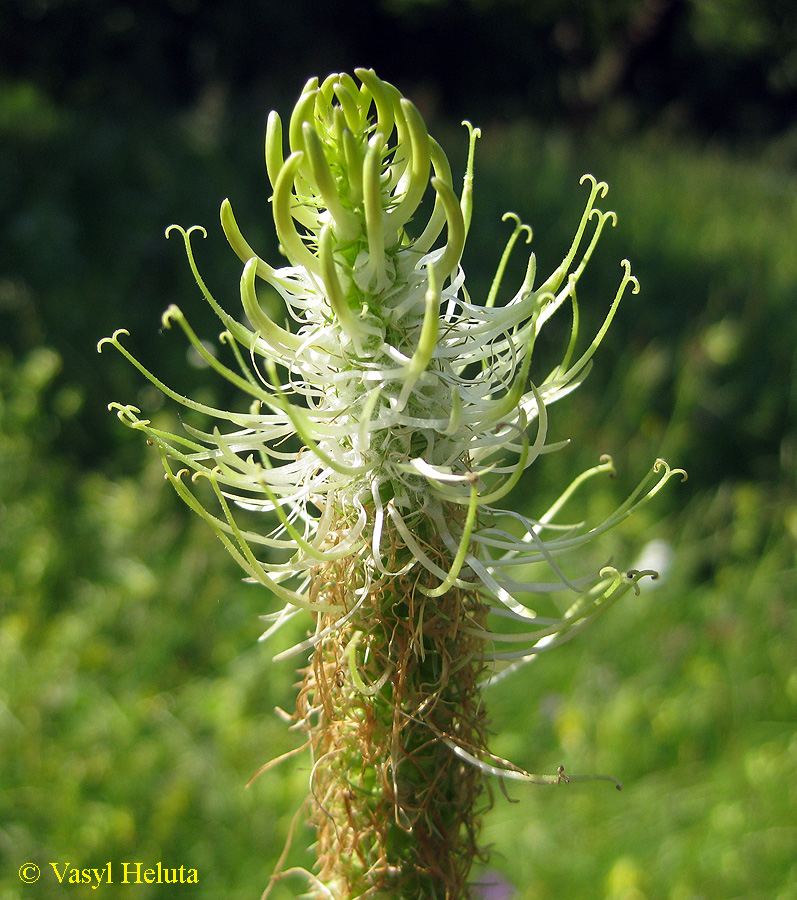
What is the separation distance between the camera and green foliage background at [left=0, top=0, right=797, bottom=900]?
2191 mm

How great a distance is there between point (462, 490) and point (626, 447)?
3092mm

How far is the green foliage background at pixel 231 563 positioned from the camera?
86.3 inches

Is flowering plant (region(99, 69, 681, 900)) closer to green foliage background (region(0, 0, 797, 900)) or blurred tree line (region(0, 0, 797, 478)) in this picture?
green foliage background (region(0, 0, 797, 900))

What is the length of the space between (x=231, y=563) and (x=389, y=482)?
2151mm

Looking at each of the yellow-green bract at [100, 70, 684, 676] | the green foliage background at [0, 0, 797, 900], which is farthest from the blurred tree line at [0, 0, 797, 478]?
the yellow-green bract at [100, 70, 684, 676]

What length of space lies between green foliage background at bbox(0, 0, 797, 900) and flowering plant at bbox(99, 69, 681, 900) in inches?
27.0

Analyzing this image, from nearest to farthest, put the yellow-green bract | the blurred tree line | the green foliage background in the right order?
the yellow-green bract → the green foliage background → the blurred tree line

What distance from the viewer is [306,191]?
33.6 inches

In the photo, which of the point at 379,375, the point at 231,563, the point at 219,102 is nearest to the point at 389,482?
the point at 379,375

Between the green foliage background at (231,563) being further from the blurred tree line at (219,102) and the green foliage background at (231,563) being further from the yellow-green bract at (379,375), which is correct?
the yellow-green bract at (379,375)

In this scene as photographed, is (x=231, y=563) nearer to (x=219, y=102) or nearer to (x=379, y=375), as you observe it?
(x=379, y=375)

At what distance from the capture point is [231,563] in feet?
9.55

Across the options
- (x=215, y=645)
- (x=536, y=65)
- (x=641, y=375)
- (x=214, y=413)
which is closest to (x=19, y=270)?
(x=215, y=645)

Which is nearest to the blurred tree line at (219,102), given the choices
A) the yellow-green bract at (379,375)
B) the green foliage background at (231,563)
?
the green foliage background at (231,563)
